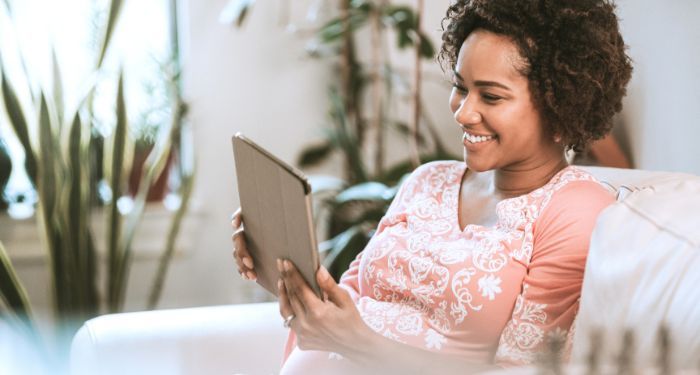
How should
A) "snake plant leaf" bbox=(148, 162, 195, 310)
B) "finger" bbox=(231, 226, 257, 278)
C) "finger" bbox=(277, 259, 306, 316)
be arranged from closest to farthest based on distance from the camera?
"finger" bbox=(277, 259, 306, 316), "finger" bbox=(231, 226, 257, 278), "snake plant leaf" bbox=(148, 162, 195, 310)

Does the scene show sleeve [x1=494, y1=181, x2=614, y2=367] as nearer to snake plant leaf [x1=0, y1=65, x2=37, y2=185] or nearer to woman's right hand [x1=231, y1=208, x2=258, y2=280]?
woman's right hand [x1=231, y1=208, x2=258, y2=280]

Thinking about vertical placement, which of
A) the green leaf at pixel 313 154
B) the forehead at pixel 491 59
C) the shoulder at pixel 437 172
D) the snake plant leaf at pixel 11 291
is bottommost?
the snake plant leaf at pixel 11 291

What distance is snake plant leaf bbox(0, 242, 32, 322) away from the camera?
2.34 m

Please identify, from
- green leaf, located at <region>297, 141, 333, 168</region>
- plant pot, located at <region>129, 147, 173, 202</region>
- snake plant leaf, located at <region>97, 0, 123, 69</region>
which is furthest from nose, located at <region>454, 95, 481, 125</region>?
plant pot, located at <region>129, 147, 173, 202</region>

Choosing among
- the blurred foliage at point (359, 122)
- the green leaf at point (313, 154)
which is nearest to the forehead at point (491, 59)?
the blurred foliage at point (359, 122)

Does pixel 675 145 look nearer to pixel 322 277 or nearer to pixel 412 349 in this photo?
pixel 412 349

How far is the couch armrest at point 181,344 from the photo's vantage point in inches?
60.1

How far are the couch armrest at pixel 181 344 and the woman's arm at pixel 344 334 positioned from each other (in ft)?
1.11

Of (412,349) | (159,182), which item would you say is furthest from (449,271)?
(159,182)

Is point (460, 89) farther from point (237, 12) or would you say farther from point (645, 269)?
point (237, 12)

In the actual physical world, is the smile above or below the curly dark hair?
below

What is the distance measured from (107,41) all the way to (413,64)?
3.80ft

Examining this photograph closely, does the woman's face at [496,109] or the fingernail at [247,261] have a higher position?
the woman's face at [496,109]

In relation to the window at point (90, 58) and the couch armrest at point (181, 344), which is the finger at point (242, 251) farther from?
the window at point (90, 58)
